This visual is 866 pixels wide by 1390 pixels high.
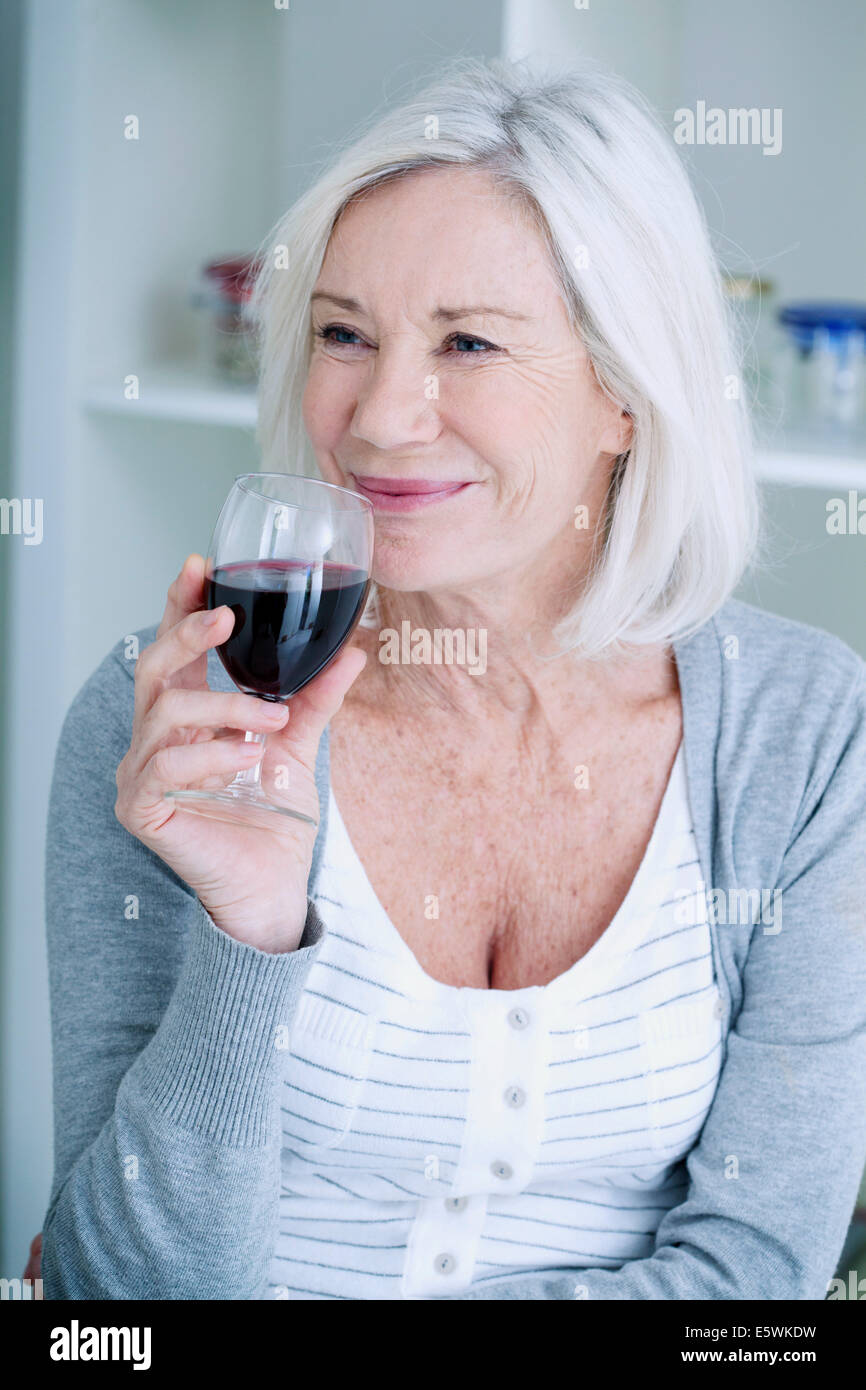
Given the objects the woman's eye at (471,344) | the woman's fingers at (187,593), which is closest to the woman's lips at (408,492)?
→ the woman's eye at (471,344)

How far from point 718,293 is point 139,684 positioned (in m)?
0.73

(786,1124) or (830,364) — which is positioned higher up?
(830,364)

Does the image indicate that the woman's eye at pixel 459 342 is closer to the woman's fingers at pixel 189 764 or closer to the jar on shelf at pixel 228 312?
the woman's fingers at pixel 189 764

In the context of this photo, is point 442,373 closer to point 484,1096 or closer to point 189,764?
point 189,764

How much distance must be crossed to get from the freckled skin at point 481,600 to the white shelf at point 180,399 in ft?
1.97

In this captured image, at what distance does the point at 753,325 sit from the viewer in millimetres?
1576

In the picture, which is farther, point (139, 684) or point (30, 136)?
point (30, 136)

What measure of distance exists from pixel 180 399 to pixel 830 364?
88 cm

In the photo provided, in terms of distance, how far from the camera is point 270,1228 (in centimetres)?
110

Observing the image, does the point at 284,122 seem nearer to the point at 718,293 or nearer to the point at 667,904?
the point at 718,293

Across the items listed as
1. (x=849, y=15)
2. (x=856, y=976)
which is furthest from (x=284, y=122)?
(x=856, y=976)

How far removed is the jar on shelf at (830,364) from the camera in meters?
1.61

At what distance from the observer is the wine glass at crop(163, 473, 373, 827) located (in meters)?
0.90

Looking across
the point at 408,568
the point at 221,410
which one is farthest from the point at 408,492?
the point at 221,410
